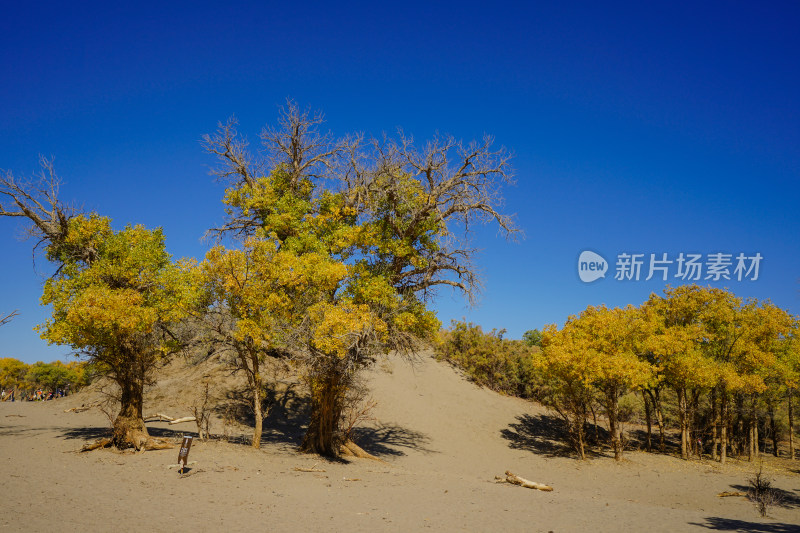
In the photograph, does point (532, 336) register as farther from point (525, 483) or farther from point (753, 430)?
point (525, 483)

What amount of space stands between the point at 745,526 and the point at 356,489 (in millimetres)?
9562

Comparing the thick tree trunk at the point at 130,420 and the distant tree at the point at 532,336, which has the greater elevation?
the distant tree at the point at 532,336

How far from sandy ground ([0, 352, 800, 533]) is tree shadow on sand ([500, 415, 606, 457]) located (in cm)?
60

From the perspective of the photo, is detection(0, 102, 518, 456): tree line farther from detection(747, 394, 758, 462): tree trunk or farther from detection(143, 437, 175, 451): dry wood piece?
detection(747, 394, 758, 462): tree trunk

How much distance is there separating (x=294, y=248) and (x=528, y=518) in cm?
1194

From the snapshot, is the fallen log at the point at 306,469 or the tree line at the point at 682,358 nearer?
the fallen log at the point at 306,469

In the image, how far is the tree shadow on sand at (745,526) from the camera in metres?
9.80

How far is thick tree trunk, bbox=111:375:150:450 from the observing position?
46.9 feet

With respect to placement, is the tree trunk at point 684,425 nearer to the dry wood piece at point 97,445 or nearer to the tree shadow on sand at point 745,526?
the tree shadow on sand at point 745,526

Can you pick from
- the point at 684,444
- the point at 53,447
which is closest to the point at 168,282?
the point at 53,447

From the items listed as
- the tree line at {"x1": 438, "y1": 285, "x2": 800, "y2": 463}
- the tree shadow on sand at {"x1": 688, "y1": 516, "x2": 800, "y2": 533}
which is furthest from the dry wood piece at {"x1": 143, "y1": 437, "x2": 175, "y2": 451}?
the tree shadow on sand at {"x1": 688, "y1": 516, "x2": 800, "y2": 533}

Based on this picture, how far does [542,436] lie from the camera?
2731cm

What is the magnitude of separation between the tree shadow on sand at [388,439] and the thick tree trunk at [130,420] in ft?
31.4

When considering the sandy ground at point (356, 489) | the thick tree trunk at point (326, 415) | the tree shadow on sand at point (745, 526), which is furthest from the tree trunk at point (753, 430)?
the thick tree trunk at point (326, 415)
